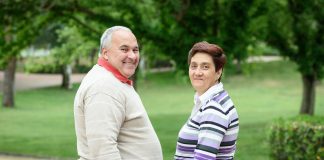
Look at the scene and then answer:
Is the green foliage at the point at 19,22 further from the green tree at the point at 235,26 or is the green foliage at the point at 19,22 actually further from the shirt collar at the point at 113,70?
the shirt collar at the point at 113,70

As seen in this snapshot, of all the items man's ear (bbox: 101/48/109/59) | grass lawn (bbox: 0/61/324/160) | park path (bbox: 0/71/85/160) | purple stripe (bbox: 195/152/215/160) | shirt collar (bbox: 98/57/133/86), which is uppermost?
man's ear (bbox: 101/48/109/59)

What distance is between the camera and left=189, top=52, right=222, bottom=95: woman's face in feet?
10.9

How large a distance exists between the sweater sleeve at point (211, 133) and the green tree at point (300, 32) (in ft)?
40.0

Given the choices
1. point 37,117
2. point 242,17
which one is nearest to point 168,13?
point 242,17

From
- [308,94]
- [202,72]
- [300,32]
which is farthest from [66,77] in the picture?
[202,72]

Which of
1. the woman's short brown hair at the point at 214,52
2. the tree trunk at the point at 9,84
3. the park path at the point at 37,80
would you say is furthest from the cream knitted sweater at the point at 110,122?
the park path at the point at 37,80

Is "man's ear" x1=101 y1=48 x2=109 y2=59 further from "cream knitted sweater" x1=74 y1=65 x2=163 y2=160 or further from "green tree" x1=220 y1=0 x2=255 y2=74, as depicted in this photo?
"green tree" x1=220 y1=0 x2=255 y2=74

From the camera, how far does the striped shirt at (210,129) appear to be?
3.18 m

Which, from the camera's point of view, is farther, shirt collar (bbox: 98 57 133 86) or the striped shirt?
shirt collar (bbox: 98 57 133 86)

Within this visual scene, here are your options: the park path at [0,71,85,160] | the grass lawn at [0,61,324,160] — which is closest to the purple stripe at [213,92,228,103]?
the grass lawn at [0,61,324,160]

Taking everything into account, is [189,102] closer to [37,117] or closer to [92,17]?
[37,117]

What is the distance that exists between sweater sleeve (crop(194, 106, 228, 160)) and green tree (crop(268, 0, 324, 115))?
40.0ft

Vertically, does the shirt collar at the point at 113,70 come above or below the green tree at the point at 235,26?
below

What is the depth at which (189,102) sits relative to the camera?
3147 cm
